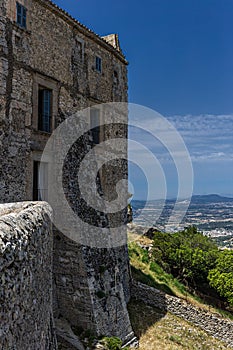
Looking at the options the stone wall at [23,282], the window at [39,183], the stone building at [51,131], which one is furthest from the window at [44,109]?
the stone wall at [23,282]

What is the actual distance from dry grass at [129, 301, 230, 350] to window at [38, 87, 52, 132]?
9343mm

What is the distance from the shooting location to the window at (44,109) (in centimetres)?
1384

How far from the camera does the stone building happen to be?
1196 centimetres

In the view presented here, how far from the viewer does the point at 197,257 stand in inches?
929

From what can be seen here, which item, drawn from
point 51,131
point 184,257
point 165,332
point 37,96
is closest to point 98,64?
point 37,96

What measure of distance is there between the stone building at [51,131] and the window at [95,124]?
1.24m

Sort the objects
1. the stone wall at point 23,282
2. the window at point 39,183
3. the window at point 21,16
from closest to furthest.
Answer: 1. the stone wall at point 23,282
2. the window at point 21,16
3. the window at point 39,183

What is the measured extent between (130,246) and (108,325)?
1274 centimetres

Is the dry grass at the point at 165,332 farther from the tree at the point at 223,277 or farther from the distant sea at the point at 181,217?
the distant sea at the point at 181,217

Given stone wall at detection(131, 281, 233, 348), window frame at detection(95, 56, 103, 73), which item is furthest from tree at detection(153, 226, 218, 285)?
window frame at detection(95, 56, 103, 73)

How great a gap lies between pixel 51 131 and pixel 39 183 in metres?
2.24

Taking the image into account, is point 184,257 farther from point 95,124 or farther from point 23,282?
point 23,282

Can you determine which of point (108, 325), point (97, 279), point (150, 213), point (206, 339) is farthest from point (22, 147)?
point (150, 213)

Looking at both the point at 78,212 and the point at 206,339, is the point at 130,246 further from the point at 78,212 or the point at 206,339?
the point at 78,212
